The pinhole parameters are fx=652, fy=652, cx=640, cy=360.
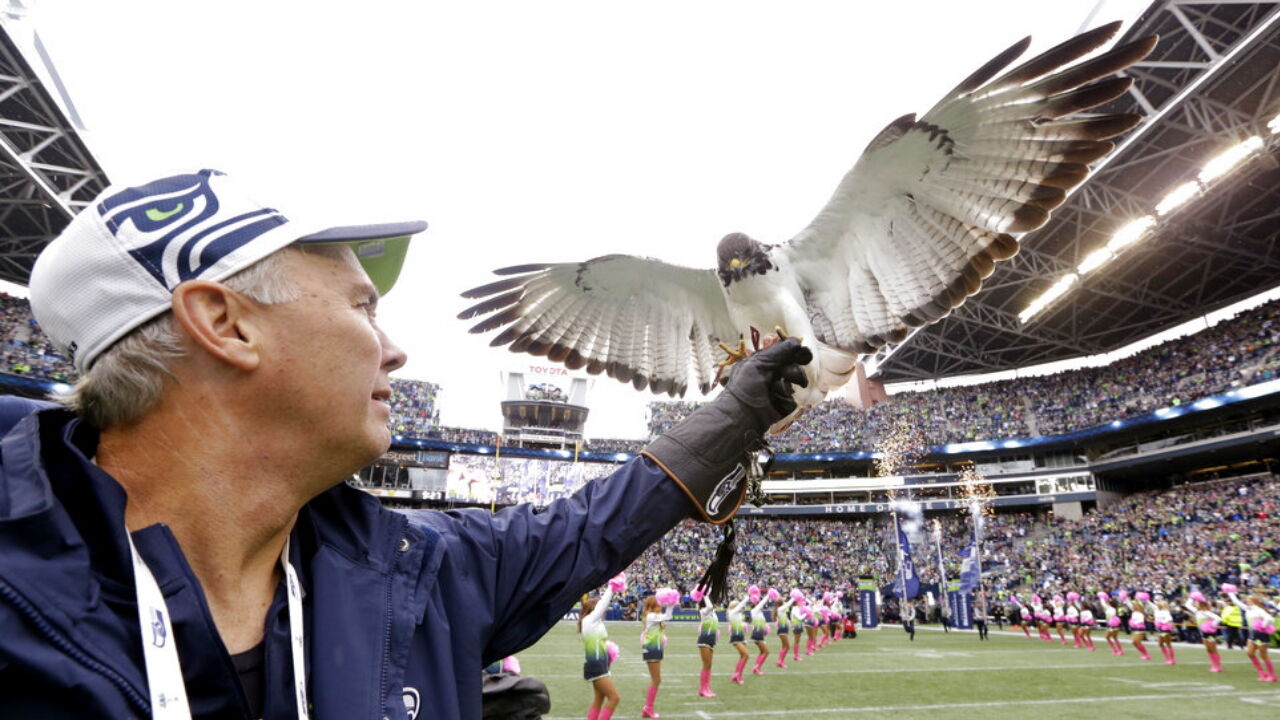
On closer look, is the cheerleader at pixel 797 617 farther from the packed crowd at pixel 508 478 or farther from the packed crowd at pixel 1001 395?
the packed crowd at pixel 508 478

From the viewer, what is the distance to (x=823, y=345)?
161 inches

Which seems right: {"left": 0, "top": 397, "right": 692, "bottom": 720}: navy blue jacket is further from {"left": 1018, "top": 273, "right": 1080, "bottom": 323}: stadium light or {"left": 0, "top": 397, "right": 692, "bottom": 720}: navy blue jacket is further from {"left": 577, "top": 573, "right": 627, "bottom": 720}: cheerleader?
{"left": 1018, "top": 273, "right": 1080, "bottom": 323}: stadium light

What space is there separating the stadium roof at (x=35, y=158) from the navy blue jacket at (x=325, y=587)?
24.6m

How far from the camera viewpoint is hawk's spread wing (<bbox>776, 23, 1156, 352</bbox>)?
313cm

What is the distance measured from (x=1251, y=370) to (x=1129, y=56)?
35574 mm

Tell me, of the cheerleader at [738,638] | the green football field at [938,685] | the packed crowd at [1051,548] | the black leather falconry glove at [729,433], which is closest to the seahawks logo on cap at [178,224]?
the black leather falconry glove at [729,433]

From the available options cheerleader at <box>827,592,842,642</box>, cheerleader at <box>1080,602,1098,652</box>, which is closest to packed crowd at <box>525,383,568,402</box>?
cheerleader at <box>827,592,842,642</box>

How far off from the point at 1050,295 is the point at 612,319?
29.2 metres

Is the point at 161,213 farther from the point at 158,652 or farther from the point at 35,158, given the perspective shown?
the point at 35,158

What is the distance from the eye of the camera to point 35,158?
21891mm

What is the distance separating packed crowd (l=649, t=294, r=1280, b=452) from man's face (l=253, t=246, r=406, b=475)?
28353 mm

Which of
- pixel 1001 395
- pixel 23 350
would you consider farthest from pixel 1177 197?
pixel 23 350

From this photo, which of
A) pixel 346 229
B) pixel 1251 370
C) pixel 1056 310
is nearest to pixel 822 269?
pixel 346 229

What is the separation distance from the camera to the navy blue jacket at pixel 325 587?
77 centimetres
